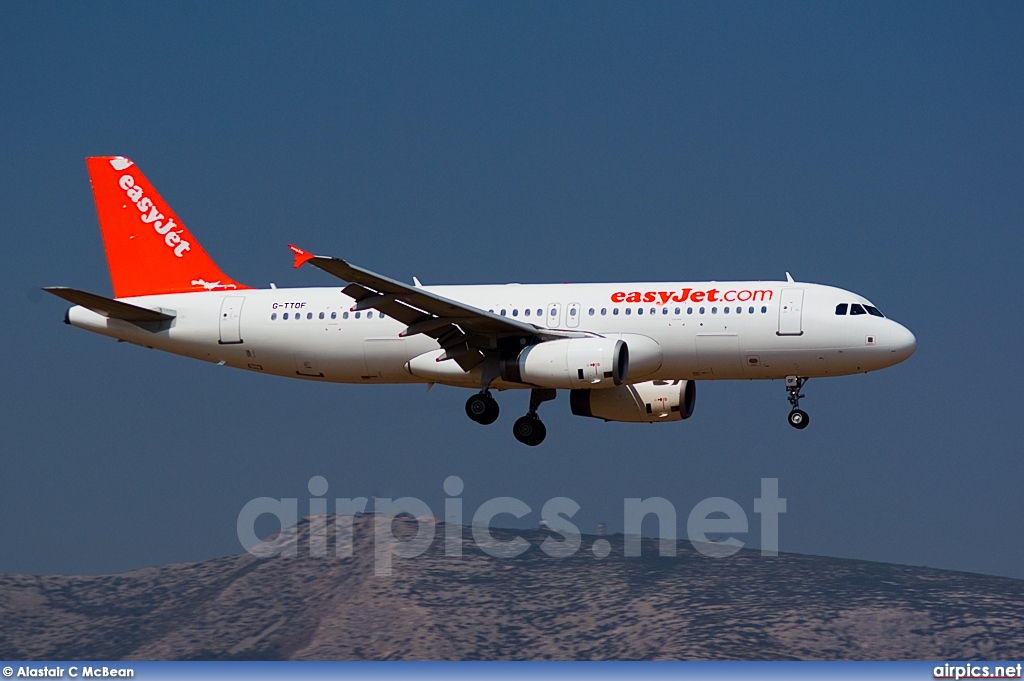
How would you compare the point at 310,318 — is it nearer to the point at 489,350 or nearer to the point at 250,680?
the point at 489,350

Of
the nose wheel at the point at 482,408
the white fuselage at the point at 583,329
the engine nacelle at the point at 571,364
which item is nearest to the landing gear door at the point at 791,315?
the white fuselage at the point at 583,329

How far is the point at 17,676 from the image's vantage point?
43219mm

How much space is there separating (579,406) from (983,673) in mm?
17959

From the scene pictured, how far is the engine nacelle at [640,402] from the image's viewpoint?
50812 millimetres

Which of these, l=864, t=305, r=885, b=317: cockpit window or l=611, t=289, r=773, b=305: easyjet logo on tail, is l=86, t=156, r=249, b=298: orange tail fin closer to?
l=611, t=289, r=773, b=305: easyjet logo on tail

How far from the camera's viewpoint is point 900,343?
45719 millimetres

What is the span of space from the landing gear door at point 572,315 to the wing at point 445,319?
754mm

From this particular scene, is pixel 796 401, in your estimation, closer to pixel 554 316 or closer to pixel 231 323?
pixel 554 316

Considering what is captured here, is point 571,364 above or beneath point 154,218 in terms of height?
beneath

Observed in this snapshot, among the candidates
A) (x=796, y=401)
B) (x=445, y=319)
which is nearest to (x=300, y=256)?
(x=445, y=319)

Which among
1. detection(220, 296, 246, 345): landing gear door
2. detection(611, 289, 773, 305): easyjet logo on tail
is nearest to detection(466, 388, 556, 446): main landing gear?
detection(611, 289, 773, 305): easyjet logo on tail

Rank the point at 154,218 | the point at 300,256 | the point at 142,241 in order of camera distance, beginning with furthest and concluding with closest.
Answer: the point at 154,218
the point at 142,241
the point at 300,256

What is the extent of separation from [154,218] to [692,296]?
20155 millimetres

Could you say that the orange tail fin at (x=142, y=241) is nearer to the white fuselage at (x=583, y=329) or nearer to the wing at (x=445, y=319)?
the white fuselage at (x=583, y=329)
